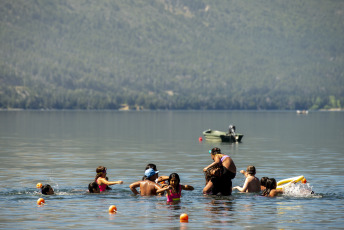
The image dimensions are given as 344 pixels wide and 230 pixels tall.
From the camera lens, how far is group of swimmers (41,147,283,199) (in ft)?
124

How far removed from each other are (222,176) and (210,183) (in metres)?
1.13

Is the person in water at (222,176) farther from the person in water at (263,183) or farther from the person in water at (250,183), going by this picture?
the person in water at (263,183)

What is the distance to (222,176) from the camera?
128 feet

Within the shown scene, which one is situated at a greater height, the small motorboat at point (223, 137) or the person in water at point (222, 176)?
the small motorboat at point (223, 137)

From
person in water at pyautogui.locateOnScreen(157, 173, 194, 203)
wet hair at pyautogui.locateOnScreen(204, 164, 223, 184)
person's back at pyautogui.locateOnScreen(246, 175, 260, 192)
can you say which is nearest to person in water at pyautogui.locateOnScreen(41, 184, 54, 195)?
person in water at pyautogui.locateOnScreen(157, 173, 194, 203)

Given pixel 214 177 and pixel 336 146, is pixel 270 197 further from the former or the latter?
pixel 336 146

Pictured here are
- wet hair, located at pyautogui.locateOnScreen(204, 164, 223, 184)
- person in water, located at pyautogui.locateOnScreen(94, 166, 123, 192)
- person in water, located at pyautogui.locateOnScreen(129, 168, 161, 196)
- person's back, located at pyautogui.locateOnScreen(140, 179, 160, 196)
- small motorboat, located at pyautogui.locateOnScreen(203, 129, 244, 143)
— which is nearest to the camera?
person in water, located at pyautogui.locateOnScreen(129, 168, 161, 196)

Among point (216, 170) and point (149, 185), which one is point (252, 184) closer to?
point (216, 170)

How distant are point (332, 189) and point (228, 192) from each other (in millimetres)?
8382

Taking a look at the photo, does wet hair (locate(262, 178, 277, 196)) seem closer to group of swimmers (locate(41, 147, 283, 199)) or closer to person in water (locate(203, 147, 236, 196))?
group of swimmers (locate(41, 147, 283, 199))

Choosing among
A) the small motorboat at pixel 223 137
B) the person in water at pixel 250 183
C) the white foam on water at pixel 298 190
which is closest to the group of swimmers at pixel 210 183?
the person in water at pixel 250 183

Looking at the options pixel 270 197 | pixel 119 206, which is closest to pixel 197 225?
pixel 119 206

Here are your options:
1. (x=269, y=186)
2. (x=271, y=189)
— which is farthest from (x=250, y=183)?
(x=271, y=189)

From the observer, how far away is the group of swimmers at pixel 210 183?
37.9m
